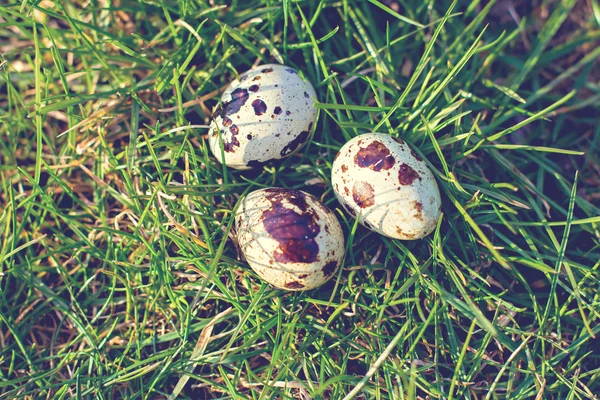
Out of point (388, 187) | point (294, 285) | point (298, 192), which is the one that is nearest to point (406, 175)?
point (388, 187)

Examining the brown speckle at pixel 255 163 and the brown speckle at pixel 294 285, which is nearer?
the brown speckle at pixel 294 285

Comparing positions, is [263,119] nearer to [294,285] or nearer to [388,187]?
[388,187]

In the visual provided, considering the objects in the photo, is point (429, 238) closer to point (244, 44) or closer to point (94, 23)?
point (244, 44)

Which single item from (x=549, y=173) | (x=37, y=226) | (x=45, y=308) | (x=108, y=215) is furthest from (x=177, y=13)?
(x=549, y=173)

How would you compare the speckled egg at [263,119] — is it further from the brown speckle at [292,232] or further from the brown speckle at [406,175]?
the brown speckle at [406,175]

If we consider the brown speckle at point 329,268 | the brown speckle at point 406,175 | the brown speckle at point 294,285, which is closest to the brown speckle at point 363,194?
the brown speckle at point 406,175

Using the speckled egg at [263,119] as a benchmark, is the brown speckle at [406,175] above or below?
below

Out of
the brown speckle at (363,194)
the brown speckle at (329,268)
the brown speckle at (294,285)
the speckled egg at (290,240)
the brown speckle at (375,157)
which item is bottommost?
the brown speckle at (294,285)
